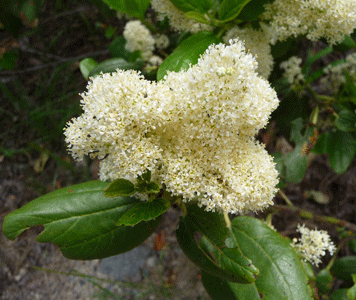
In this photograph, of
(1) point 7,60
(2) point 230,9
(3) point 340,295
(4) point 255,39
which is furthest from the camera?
(1) point 7,60

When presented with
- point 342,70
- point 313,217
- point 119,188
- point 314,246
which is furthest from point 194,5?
point 313,217

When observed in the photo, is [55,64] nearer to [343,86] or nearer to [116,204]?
[116,204]

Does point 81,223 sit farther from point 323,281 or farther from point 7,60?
point 7,60

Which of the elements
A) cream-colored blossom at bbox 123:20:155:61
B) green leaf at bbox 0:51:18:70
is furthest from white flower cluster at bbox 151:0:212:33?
green leaf at bbox 0:51:18:70

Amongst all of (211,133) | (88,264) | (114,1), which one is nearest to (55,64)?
(114,1)

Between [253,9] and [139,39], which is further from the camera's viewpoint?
[139,39]

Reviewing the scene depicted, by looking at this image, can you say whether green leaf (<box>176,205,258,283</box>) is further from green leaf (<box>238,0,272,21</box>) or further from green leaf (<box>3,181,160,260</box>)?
green leaf (<box>238,0,272,21</box>)
